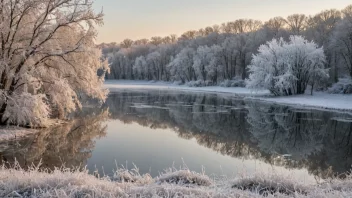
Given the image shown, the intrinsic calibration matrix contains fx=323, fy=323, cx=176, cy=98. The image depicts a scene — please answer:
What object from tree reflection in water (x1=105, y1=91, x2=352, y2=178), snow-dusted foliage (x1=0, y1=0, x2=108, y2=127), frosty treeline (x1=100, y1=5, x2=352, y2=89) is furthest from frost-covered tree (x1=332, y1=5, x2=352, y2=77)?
snow-dusted foliage (x1=0, y1=0, x2=108, y2=127)

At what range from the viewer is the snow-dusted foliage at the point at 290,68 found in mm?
40344

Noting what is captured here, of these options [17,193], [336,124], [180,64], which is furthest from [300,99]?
[180,64]

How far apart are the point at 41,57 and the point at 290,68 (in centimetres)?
3163

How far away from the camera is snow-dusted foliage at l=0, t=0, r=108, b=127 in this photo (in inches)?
618

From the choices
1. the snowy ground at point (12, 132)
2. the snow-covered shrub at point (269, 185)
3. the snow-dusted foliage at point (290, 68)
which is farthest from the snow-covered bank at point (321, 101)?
the snow-covered shrub at point (269, 185)

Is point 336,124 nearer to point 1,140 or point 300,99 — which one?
point 300,99

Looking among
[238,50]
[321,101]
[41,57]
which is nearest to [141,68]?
[238,50]

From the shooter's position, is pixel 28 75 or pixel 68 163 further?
pixel 28 75

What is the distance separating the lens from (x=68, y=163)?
1156cm

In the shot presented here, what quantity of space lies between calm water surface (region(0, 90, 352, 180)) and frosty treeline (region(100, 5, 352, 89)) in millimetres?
23184

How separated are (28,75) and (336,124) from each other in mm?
19454

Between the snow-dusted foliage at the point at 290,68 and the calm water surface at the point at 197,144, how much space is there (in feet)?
50.4

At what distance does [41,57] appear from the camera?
699 inches

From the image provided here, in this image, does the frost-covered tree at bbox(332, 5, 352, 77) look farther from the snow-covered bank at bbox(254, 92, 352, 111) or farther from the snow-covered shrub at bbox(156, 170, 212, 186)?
the snow-covered shrub at bbox(156, 170, 212, 186)
